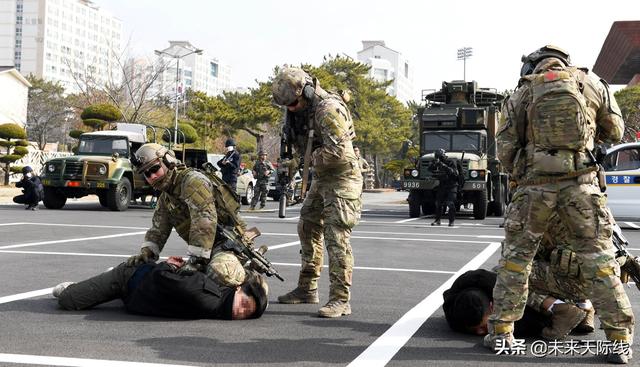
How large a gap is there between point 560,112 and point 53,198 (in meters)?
17.6

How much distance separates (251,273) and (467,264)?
4.34 meters

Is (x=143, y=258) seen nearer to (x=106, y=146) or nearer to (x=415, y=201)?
(x=415, y=201)

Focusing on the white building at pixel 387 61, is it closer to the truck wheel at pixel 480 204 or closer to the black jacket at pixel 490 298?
the truck wheel at pixel 480 204

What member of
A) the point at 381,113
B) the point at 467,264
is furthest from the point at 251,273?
the point at 381,113

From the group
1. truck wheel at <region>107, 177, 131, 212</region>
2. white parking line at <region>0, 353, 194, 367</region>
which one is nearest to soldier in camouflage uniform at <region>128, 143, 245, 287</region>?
white parking line at <region>0, 353, 194, 367</region>

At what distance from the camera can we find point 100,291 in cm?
573

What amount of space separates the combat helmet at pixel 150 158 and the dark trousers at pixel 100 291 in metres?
0.77

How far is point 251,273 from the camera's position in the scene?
6.00 metres

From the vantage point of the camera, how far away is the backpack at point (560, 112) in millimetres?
4434

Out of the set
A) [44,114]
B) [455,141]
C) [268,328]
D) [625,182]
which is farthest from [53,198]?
[44,114]

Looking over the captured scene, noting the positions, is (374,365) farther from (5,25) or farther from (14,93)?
(5,25)

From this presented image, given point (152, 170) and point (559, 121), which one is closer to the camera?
point (559, 121)

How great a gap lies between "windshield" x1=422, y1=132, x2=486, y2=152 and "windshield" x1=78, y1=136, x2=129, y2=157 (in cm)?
803

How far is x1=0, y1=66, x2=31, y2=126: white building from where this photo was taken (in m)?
58.8
